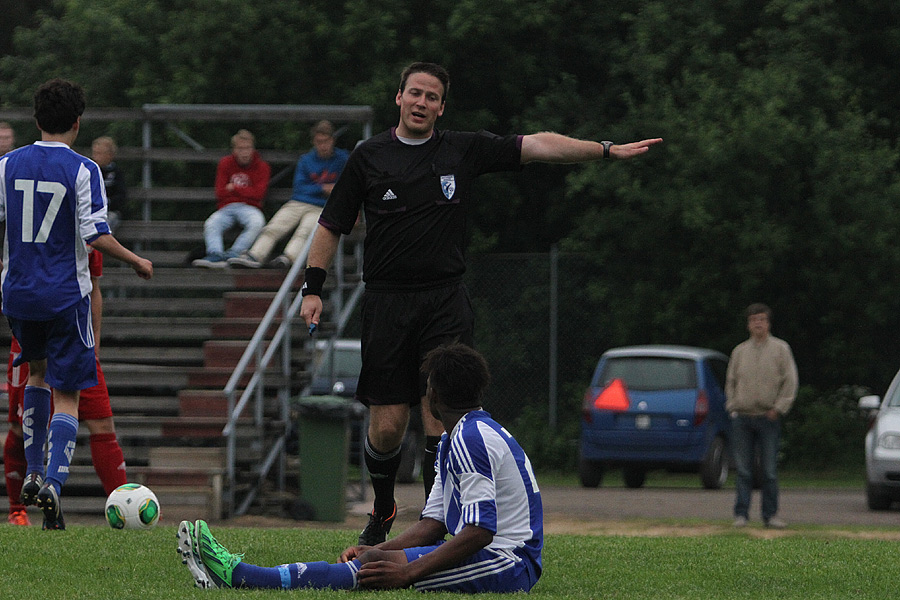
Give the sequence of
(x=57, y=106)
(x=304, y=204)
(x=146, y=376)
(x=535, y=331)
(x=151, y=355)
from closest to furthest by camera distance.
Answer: (x=57, y=106) < (x=146, y=376) < (x=151, y=355) < (x=304, y=204) < (x=535, y=331)

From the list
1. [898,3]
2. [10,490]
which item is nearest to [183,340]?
[10,490]

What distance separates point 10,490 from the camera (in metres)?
8.95

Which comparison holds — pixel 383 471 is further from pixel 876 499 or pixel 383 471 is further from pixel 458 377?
pixel 876 499

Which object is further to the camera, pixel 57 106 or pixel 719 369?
pixel 719 369

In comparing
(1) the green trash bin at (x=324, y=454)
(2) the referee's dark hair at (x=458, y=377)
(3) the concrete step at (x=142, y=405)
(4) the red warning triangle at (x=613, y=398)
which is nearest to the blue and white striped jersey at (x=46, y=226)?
(2) the referee's dark hair at (x=458, y=377)

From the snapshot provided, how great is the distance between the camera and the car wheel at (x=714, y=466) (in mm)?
18688

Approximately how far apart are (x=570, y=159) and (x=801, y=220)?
14.9 metres

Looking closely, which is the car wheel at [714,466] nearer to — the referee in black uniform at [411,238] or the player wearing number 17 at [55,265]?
the referee in black uniform at [411,238]

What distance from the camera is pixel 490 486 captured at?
5.77 meters

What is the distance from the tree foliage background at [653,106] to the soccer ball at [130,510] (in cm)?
1434

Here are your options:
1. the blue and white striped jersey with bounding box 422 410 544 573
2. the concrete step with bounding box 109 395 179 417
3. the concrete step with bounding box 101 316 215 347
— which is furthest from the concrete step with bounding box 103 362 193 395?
the blue and white striped jersey with bounding box 422 410 544 573

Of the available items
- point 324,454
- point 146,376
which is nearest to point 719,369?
point 324,454

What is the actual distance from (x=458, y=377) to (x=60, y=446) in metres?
2.85

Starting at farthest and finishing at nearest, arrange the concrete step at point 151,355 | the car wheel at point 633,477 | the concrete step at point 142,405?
the car wheel at point 633,477 < the concrete step at point 151,355 < the concrete step at point 142,405
